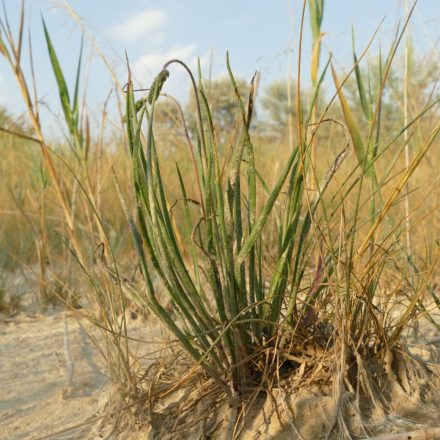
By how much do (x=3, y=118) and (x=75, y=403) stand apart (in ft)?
25.1

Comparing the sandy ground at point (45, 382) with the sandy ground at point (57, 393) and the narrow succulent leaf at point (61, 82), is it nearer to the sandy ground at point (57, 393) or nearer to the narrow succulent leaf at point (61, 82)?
the sandy ground at point (57, 393)

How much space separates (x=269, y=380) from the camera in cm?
104

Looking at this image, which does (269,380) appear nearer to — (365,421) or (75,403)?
(365,421)

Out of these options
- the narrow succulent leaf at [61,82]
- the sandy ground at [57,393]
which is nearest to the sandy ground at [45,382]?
the sandy ground at [57,393]

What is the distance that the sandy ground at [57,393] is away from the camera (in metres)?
1.01

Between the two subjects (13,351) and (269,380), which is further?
(13,351)

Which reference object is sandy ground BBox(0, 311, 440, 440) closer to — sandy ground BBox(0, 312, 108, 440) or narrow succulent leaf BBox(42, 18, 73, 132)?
sandy ground BBox(0, 312, 108, 440)

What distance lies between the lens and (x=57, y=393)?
1478 millimetres

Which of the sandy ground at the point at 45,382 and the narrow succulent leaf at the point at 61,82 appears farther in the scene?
the narrow succulent leaf at the point at 61,82

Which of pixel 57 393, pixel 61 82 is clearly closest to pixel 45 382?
pixel 57 393

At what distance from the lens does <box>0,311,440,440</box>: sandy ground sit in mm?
1012

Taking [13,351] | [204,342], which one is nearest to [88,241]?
[13,351]

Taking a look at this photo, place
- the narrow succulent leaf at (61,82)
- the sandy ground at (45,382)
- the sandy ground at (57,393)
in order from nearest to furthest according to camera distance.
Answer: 1. the sandy ground at (57,393)
2. the sandy ground at (45,382)
3. the narrow succulent leaf at (61,82)

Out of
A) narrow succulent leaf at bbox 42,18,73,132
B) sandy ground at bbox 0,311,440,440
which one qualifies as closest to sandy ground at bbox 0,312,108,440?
sandy ground at bbox 0,311,440,440
